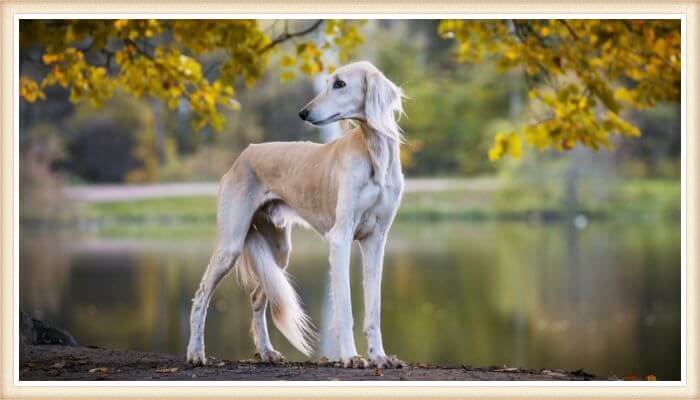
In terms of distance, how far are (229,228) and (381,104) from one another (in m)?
1.13

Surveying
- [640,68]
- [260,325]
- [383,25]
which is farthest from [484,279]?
[383,25]

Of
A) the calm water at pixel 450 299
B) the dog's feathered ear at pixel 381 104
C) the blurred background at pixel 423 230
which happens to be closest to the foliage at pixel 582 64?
the blurred background at pixel 423 230

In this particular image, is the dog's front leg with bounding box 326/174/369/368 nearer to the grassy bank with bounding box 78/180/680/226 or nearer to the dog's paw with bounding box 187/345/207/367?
the dog's paw with bounding box 187/345/207/367

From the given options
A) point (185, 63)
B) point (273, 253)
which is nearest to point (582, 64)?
point (185, 63)

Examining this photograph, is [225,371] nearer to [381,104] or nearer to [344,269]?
[344,269]

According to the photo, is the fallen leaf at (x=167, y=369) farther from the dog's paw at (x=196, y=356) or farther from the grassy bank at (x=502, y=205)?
the grassy bank at (x=502, y=205)

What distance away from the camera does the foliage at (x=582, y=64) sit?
22.8 feet

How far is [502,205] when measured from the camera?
28.4 m

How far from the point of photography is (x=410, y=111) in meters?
30.0

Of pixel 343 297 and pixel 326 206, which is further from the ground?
pixel 326 206

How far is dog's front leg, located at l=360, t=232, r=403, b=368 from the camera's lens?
4.66 m

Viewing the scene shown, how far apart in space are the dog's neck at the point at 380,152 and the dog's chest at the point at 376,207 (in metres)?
0.04

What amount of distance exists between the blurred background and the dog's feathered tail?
12.9 feet

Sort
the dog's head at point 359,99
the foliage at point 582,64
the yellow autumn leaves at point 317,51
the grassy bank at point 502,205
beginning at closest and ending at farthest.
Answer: the dog's head at point 359,99 → the foliage at point 582,64 → the yellow autumn leaves at point 317,51 → the grassy bank at point 502,205
